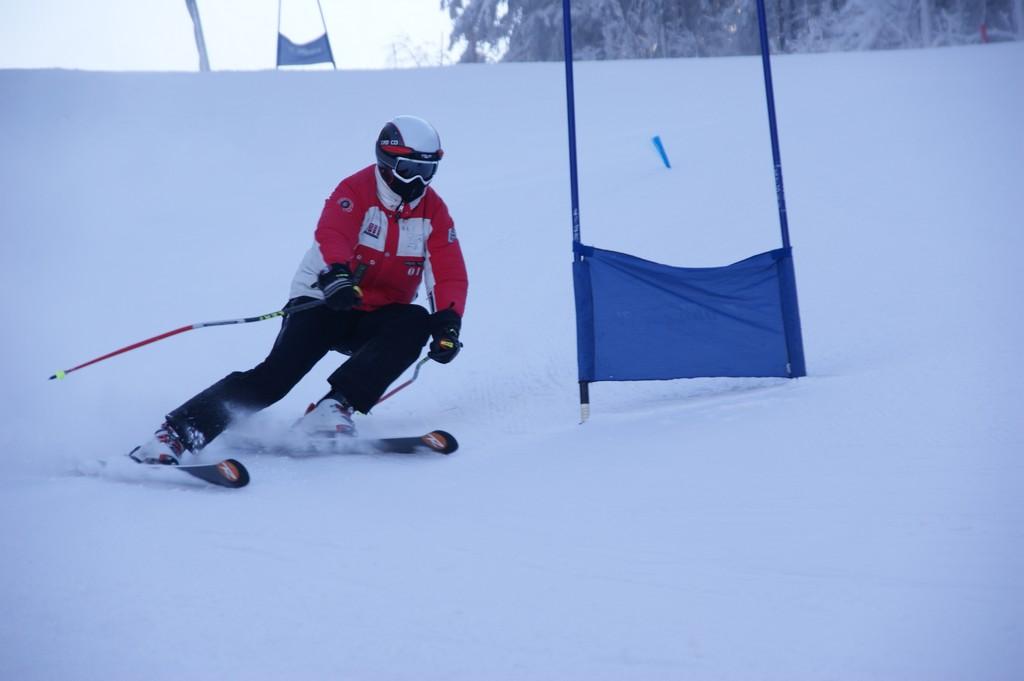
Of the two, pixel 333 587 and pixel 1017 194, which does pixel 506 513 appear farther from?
pixel 1017 194

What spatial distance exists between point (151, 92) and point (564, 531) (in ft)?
39.8

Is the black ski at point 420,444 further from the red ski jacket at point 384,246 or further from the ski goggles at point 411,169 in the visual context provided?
the ski goggles at point 411,169

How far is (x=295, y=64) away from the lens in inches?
663

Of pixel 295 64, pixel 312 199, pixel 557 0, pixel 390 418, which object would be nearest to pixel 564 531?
pixel 390 418

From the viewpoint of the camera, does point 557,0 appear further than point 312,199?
Yes

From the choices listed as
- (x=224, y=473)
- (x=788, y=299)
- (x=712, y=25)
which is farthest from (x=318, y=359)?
(x=712, y=25)

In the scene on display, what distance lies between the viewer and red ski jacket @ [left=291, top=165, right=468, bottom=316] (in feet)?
12.3

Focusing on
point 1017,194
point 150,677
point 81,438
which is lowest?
point 150,677

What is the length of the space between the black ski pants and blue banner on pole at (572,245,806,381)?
77cm

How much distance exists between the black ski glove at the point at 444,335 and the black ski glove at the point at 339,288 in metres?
0.38

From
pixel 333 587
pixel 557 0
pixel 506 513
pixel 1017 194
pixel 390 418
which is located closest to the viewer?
pixel 333 587

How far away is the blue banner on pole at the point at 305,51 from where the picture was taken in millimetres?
16797

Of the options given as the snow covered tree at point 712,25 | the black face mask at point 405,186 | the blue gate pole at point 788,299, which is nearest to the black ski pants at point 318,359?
the black face mask at point 405,186

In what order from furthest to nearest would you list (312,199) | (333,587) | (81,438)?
(312,199), (81,438), (333,587)
